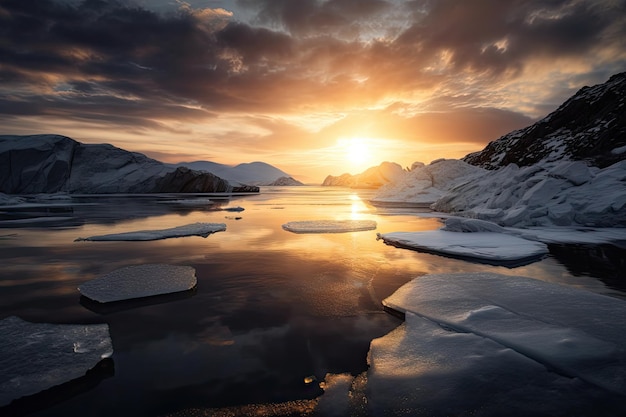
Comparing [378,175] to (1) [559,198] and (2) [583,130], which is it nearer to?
(2) [583,130]

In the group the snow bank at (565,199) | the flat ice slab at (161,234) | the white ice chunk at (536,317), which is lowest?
the flat ice slab at (161,234)

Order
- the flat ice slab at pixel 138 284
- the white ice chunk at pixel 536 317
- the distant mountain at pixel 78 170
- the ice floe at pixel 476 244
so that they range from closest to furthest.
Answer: the white ice chunk at pixel 536 317, the flat ice slab at pixel 138 284, the ice floe at pixel 476 244, the distant mountain at pixel 78 170

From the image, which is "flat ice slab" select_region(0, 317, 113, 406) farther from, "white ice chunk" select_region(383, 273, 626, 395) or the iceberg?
the iceberg

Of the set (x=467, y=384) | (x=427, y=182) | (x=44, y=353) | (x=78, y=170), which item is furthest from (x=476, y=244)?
(x=78, y=170)

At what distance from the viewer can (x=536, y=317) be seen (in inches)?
151

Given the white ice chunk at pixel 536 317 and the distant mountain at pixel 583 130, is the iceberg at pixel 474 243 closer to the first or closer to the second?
the white ice chunk at pixel 536 317

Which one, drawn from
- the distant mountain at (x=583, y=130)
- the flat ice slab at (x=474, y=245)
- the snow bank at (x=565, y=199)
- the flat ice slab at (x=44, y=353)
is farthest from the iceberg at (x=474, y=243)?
the distant mountain at (x=583, y=130)

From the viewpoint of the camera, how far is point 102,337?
3.43m

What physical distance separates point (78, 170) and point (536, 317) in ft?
188

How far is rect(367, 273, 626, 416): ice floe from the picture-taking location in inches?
95.3

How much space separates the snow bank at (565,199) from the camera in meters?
12.6

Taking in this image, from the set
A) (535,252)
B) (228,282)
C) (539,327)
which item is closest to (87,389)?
(228,282)

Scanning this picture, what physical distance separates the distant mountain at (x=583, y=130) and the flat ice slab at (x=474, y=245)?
58.3 ft

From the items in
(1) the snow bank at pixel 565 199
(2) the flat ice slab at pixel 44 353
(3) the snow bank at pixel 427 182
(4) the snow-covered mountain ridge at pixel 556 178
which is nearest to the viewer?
(2) the flat ice slab at pixel 44 353
